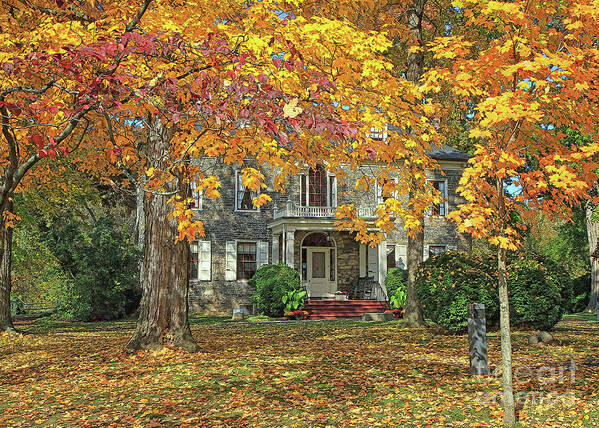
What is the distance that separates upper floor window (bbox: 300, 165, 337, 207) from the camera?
26172mm

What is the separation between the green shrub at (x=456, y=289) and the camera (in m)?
12.7

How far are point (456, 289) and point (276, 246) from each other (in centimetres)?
1389

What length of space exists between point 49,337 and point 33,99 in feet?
39.0

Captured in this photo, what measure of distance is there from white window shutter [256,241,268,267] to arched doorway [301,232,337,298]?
1640 millimetres

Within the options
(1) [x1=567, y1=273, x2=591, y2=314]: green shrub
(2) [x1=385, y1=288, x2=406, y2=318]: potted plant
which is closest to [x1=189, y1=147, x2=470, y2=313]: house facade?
(2) [x1=385, y1=288, x2=406, y2=318]: potted plant

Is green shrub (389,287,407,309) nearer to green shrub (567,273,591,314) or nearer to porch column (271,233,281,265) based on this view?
porch column (271,233,281,265)

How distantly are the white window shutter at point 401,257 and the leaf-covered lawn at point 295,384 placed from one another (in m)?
13.4

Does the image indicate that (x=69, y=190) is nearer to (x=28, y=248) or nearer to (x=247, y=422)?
(x=28, y=248)

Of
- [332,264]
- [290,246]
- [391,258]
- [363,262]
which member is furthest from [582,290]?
[290,246]

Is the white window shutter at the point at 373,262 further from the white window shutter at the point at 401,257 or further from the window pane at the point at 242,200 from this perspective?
the window pane at the point at 242,200

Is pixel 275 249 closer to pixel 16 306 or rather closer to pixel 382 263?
pixel 382 263

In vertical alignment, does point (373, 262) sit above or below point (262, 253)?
below

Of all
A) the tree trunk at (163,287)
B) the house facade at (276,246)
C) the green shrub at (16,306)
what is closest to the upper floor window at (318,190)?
the house facade at (276,246)

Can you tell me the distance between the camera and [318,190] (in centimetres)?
2634
